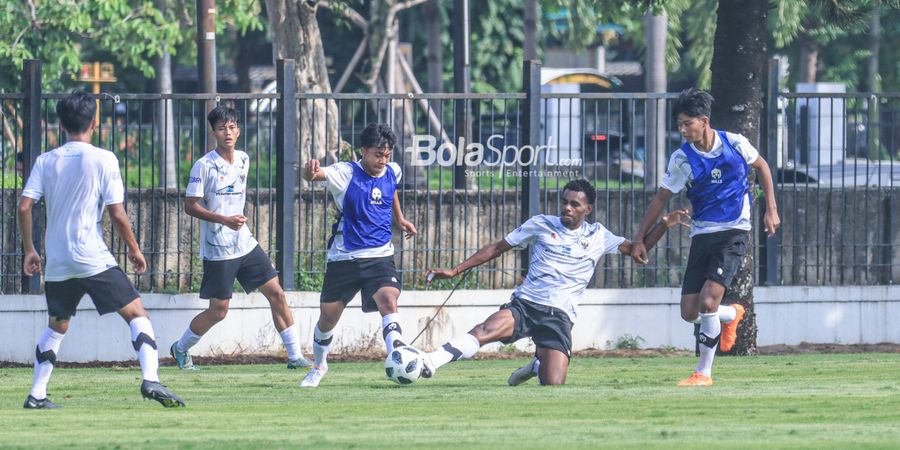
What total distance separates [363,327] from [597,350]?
2.13 metres

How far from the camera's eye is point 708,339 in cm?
1095

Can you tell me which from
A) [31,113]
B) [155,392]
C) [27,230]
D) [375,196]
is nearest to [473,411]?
[155,392]

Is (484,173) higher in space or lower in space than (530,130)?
lower

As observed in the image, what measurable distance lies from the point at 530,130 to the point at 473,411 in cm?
594

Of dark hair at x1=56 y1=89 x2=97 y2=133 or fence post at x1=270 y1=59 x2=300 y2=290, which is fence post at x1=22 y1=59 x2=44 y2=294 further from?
dark hair at x1=56 y1=89 x2=97 y2=133

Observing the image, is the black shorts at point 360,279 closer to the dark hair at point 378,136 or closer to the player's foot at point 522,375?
the dark hair at point 378,136

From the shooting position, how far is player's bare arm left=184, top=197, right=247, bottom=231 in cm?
1155

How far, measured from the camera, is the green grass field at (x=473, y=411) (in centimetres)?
801

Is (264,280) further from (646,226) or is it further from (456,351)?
(646,226)

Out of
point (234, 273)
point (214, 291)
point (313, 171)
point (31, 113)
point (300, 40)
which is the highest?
point (300, 40)

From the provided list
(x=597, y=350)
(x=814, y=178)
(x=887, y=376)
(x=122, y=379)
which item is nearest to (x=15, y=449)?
(x=122, y=379)

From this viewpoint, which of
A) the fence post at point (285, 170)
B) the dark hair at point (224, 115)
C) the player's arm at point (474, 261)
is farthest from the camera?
the fence post at point (285, 170)

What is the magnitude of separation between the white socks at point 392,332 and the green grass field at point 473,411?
0.29 metres

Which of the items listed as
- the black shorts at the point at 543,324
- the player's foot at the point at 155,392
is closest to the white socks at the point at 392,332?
the black shorts at the point at 543,324
